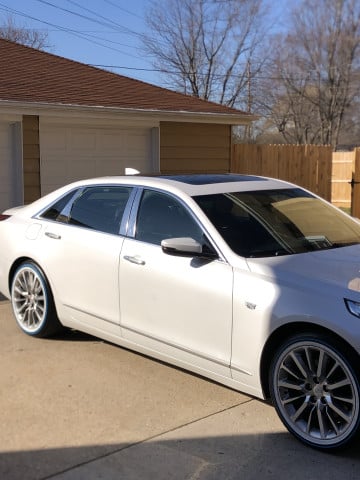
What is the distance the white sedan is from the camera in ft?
12.0

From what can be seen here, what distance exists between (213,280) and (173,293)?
37 centimetres

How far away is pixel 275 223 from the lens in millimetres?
4629

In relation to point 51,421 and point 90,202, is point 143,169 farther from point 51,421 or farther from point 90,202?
point 51,421

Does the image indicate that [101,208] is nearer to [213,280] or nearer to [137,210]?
[137,210]

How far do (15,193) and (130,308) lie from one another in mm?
6442

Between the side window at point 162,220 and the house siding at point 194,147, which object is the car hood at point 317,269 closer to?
the side window at point 162,220

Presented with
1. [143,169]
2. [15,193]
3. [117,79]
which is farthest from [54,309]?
[117,79]

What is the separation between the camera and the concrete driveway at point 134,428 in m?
3.47

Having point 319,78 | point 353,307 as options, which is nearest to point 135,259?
point 353,307

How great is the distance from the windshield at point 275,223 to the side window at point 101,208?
79 cm

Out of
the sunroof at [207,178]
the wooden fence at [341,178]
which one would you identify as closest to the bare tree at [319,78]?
the wooden fence at [341,178]

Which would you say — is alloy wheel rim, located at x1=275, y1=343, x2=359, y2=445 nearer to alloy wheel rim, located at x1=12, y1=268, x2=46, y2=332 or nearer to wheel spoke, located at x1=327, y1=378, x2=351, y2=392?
wheel spoke, located at x1=327, y1=378, x2=351, y2=392

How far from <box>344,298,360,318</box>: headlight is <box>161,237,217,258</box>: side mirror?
1.05 m

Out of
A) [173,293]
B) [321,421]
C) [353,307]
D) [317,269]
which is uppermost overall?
[317,269]
